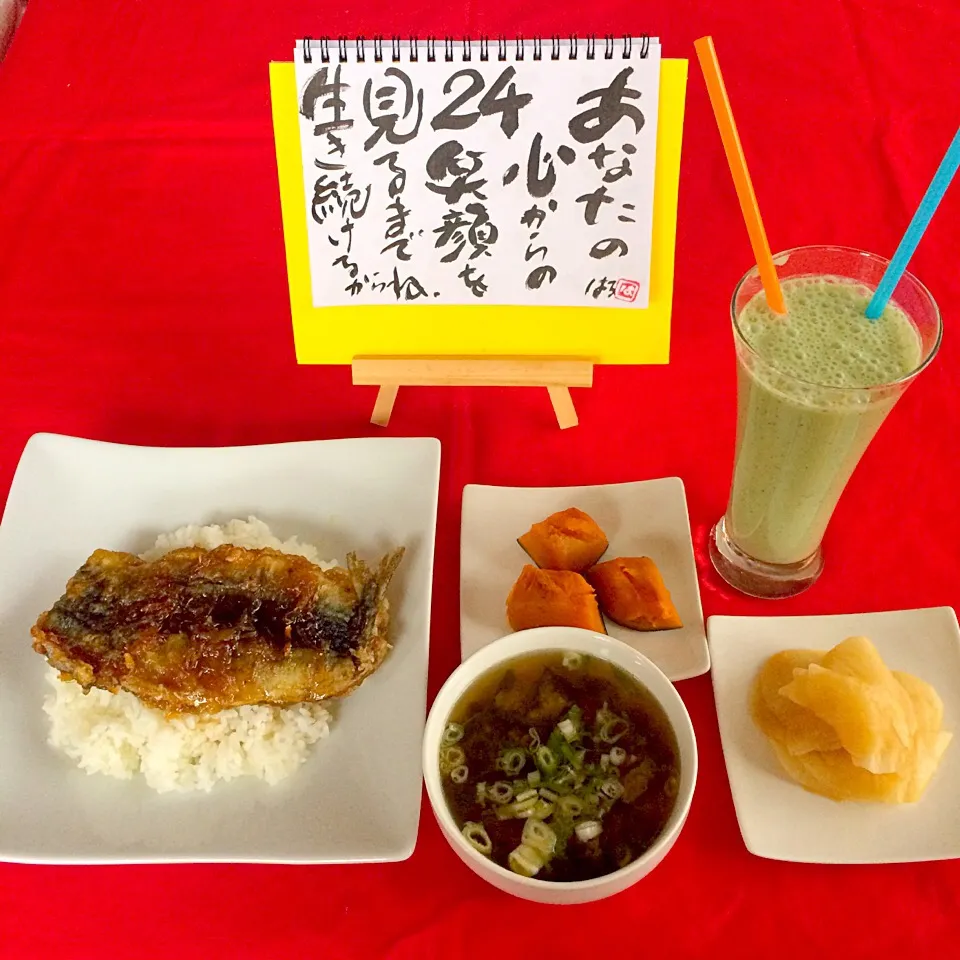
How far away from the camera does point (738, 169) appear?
4.00ft

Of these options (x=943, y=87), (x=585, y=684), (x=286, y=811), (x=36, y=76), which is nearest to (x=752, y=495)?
(x=585, y=684)

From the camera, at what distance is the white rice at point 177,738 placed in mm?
1286

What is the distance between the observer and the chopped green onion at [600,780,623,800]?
1143 millimetres

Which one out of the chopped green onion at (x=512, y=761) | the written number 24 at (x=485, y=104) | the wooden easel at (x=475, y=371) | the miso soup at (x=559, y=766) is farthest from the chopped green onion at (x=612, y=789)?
the written number 24 at (x=485, y=104)

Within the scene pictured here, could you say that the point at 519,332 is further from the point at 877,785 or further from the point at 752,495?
the point at 877,785

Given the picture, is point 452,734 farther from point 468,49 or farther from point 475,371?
point 468,49

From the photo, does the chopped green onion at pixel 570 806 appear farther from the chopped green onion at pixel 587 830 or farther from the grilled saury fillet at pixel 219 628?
the grilled saury fillet at pixel 219 628

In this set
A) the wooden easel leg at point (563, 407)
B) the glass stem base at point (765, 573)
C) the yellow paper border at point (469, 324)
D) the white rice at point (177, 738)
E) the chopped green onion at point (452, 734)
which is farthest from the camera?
the wooden easel leg at point (563, 407)

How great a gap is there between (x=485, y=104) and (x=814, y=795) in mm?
1079

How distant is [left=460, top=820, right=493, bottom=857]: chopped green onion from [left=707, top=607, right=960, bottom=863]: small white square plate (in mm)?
357

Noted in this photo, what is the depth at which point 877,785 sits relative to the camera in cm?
118

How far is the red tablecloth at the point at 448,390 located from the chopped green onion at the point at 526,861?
166 millimetres

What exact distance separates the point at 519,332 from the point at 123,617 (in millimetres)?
774

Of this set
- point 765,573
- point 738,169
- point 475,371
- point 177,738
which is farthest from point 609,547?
point 177,738
